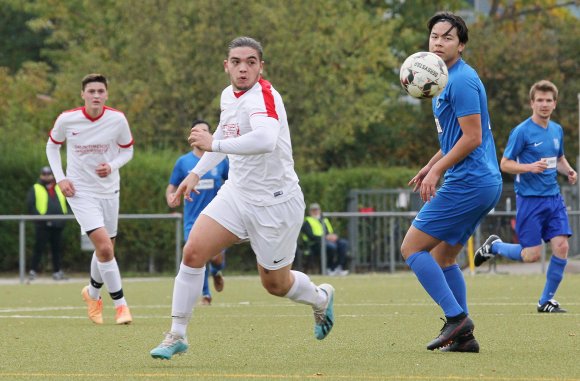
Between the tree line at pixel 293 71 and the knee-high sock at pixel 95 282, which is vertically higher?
the tree line at pixel 293 71

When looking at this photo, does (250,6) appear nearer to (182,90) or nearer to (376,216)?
(182,90)

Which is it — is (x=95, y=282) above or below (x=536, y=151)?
below

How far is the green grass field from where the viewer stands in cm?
816

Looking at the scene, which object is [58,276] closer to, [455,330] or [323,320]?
[323,320]

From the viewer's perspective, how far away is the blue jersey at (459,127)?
918cm

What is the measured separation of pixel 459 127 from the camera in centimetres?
928

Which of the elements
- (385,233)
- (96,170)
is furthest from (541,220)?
(385,233)

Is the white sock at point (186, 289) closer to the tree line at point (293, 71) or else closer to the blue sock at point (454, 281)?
the blue sock at point (454, 281)

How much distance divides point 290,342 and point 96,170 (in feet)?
12.1

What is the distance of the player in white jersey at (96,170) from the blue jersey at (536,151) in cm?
370

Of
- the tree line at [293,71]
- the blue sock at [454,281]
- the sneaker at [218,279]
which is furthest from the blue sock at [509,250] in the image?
the tree line at [293,71]

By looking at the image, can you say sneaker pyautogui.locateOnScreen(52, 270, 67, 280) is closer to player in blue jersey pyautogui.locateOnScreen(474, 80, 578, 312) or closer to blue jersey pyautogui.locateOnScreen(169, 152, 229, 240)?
blue jersey pyautogui.locateOnScreen(169, 152, 229, 240)

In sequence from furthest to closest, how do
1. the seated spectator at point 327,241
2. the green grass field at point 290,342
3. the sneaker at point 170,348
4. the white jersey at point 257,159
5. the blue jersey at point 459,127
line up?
1. the seated spectator at point 327,241
2. the blue jersey at point 459,127
3. the white jersey at point 257,159
4. the sneaker at point 170,348
5. the green grass field at point 290,342

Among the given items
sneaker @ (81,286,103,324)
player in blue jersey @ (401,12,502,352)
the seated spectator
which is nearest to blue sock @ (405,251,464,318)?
player in blue jersey @ (401,12,502,352)
